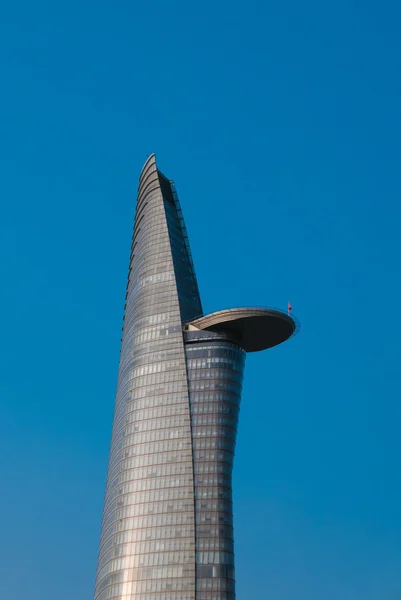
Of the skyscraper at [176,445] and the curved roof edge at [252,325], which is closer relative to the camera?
the skyscraper at [176,445]

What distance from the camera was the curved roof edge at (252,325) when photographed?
181250 mm

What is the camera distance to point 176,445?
178 metres

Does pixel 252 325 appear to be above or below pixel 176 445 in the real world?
above

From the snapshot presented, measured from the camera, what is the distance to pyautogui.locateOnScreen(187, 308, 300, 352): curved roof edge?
595 ft

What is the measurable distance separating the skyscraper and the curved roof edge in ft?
0.63

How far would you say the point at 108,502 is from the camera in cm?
19162

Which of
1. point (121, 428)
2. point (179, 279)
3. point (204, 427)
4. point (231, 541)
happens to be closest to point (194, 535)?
point (231, 541)

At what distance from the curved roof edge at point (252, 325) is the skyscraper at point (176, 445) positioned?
0.19 m

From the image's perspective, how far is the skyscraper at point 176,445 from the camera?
168m

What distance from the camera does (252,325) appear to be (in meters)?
185

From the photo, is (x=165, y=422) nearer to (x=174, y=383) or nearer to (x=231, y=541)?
(x=174, y=383)

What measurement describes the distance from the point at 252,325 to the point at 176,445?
26.3m

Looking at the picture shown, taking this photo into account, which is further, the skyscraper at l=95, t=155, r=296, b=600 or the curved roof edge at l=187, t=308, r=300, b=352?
the curved roof edge at l=187, t=308, r=300, b=352

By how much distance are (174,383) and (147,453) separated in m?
13.7
